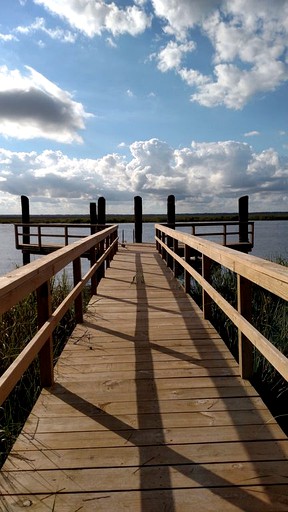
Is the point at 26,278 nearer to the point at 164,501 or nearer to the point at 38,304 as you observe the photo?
the point at 38,304

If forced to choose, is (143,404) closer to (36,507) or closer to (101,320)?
(36,507)

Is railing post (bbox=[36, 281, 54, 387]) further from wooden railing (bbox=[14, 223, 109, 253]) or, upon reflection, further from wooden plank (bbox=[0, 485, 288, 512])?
wooden railing (bbox=[14, 223, 109, 253])

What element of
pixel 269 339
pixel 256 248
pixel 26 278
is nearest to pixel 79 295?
pixel 26 278

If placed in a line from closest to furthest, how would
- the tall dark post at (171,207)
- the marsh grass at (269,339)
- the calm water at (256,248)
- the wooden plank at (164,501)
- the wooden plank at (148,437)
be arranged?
the wooden plank at (164,501) → the wooden plank at (148,437) → the marsh grass at (269,339) → the tall dark post at (171,207) → the calm water at (256,248)

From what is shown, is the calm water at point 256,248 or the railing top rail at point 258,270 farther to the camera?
the calm water at point 256,248

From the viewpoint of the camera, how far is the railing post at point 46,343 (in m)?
2.98

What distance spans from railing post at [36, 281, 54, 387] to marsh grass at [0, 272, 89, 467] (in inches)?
8.2

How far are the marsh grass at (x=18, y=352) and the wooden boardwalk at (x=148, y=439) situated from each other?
0.22 metres

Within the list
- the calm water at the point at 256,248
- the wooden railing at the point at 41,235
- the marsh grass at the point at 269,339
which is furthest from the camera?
the calm water at the point at 256,248

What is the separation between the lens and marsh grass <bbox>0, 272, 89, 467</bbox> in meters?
2.74

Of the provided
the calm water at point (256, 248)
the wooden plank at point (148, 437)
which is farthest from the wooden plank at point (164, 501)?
the calm water at point (256, 248)

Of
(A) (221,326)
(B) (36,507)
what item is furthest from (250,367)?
(A) (221,326)

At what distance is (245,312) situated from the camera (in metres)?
3.07

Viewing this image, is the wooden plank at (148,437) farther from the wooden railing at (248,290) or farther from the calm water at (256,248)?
the calm water at (256,248)
